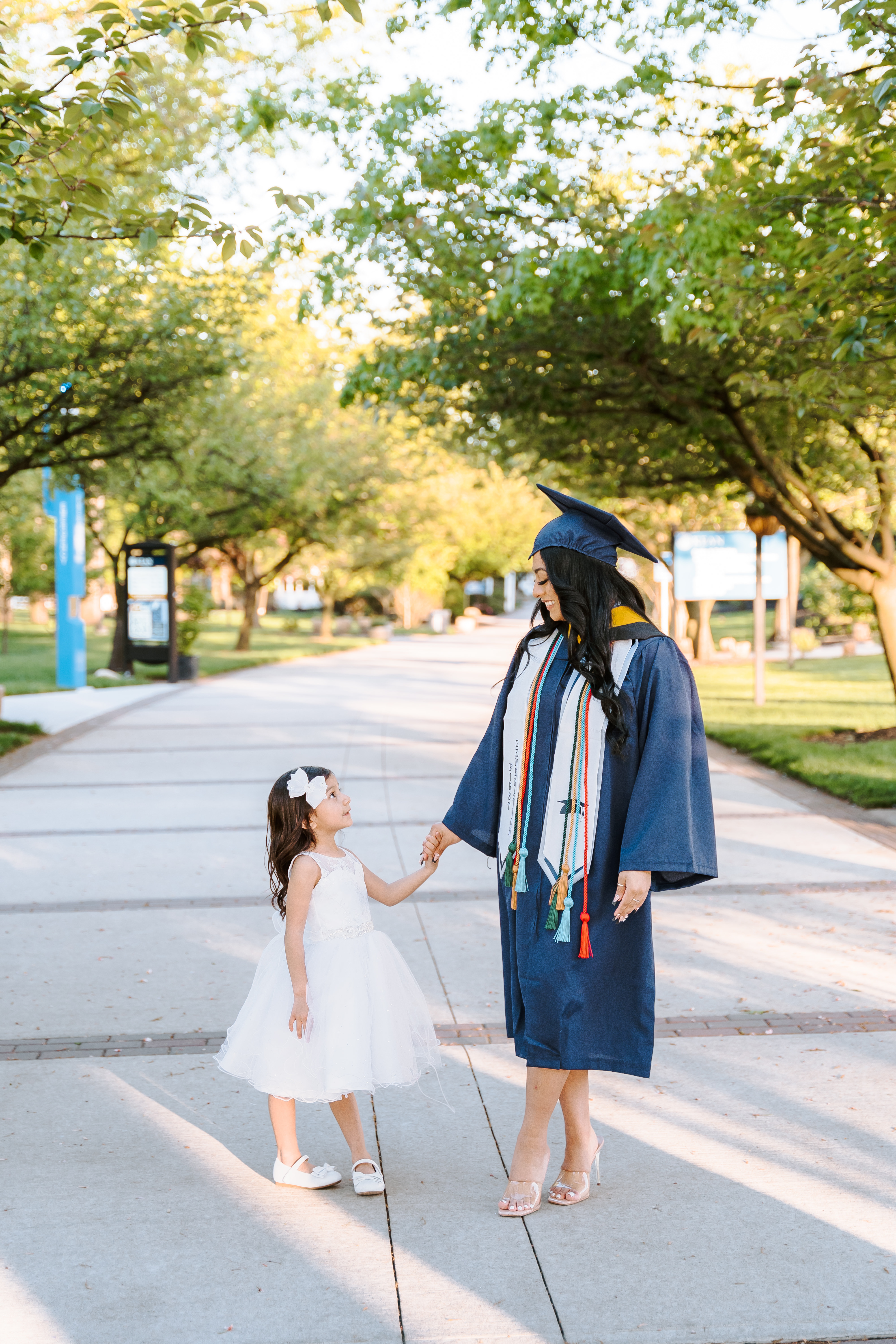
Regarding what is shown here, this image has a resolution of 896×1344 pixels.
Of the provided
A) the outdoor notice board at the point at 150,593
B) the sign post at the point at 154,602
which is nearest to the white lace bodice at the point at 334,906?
the sign post at the point at 154,602

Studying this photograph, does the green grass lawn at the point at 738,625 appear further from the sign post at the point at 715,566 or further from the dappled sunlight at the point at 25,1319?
the dappled sunlight at the point at 25,1319

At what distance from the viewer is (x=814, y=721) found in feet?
48.2

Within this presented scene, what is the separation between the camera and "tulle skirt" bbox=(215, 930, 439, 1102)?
3256 millimetres

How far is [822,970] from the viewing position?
5.43 meters

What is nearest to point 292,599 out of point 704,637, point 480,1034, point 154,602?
point 704,637

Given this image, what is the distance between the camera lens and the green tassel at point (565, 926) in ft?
10.2

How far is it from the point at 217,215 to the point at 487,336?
17.3ft

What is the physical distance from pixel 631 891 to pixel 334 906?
80 cm

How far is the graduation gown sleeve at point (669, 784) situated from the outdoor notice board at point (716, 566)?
1533 centimetres

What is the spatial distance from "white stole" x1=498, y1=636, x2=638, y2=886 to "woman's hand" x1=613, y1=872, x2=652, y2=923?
107mm

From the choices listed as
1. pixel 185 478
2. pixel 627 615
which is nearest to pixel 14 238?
pixel 627 615

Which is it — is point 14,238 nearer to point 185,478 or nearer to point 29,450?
point 29,450

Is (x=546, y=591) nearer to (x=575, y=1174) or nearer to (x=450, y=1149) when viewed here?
(x=575, y=1174)

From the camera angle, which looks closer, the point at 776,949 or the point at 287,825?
the point at 287,825
